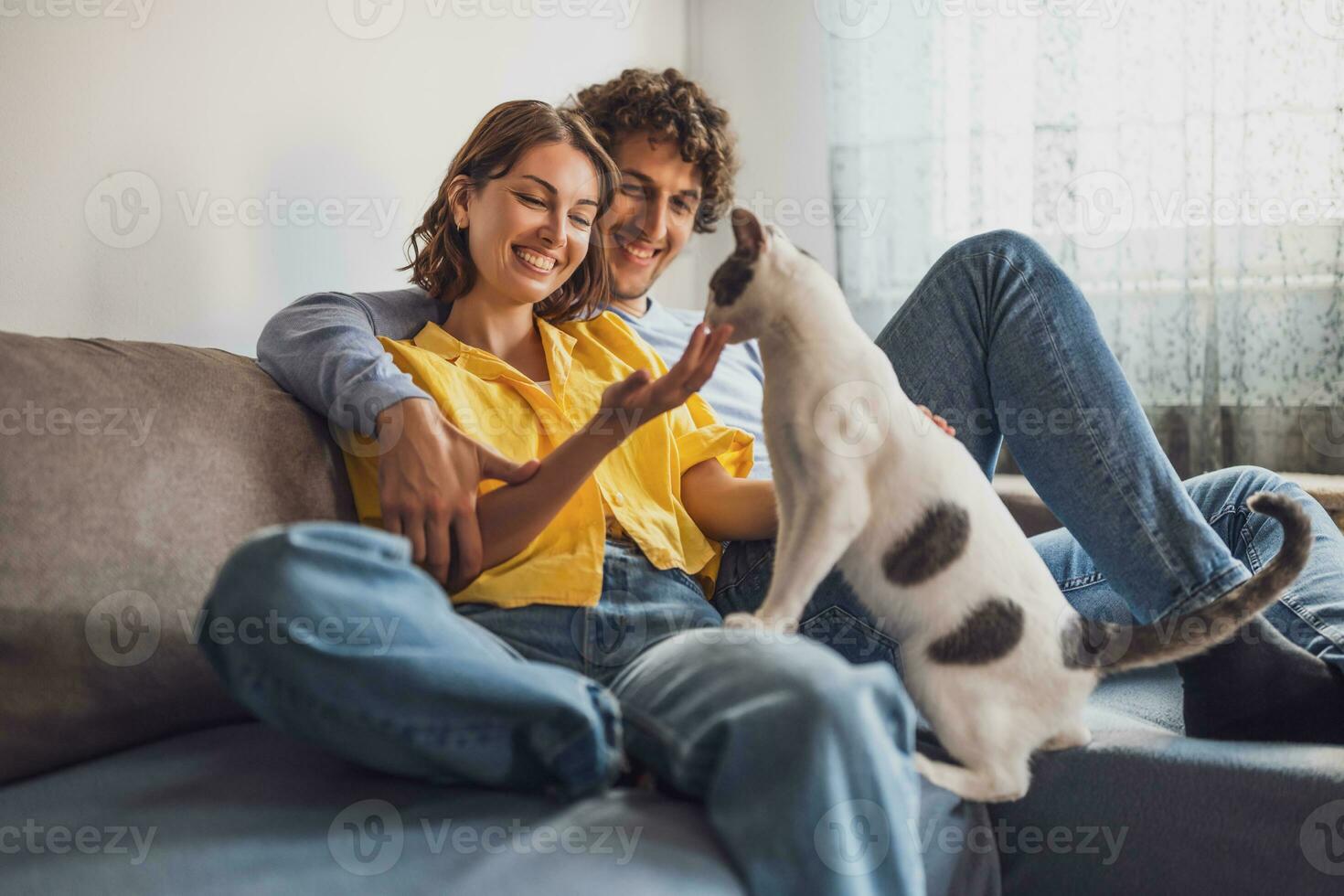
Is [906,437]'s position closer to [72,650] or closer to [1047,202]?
[72,650]

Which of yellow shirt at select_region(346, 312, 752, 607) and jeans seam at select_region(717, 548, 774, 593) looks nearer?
yellow shirt at select_region(346, 312, 752, 607)

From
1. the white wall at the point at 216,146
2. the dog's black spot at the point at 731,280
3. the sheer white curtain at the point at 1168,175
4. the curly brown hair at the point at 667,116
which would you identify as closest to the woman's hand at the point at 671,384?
the dog's black spot at the point at 731,280

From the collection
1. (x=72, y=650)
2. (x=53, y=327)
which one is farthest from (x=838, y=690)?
(x=53, y=327)

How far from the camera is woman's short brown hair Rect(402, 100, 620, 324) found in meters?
1.35

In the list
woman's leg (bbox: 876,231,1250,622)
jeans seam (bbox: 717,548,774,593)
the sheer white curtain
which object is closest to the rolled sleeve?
jeans seam (bbox: 717,548,774,593)

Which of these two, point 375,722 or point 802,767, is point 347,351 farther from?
point 802,767

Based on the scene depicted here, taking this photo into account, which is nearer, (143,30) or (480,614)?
(480,614)

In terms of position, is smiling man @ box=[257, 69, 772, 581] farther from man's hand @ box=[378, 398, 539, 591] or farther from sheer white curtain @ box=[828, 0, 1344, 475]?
sheer white curtain @ box=[828, 0, 1344, 475]

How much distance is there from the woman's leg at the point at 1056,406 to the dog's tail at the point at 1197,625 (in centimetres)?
3

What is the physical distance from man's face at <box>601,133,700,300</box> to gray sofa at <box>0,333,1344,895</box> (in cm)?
71

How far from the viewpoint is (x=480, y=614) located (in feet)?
3.48

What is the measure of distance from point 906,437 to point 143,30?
110 cm

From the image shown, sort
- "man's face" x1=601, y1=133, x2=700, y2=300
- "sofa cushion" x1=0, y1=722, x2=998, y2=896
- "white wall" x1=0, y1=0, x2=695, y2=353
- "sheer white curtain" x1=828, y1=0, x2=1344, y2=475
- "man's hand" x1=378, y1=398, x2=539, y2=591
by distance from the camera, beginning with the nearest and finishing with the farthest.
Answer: "sofa cushion" x1=0, y1=722, x2=998, y2=896 → "man's hand" x1=378, y1=398, x2=539, y2=591 → "white wall" x1=0, y1=0, x2=695, y2=353 → "man's face" x1=601, y1=133, x2=700, y2=300 → "sheer white curtain" x1=828, y1=0, x2=1344, y2=475

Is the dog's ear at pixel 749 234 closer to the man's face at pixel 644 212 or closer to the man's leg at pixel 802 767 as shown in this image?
the man's leg at pixel 802 767
